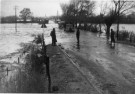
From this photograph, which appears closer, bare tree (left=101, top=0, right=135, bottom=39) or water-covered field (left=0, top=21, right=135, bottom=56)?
water-covered field (left=0, top=21, right=135, bottom=56)

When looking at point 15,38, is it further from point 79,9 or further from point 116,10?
point 79,9

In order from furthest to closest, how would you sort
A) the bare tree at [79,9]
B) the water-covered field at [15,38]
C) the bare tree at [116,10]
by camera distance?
the bare tree at [79,9] < the bare tree at [116,10] < the water-covered field at [15,38]

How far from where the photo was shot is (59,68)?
11.4 meters

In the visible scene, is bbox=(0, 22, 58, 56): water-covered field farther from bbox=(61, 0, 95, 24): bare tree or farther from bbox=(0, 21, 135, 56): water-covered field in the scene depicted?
bbox=(61, 0, 95, 24): bare tree

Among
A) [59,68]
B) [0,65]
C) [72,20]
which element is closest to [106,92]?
[59,68]

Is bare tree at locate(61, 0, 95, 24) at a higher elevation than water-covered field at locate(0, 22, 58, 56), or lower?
higher

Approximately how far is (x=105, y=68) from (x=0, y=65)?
7029 millimetres

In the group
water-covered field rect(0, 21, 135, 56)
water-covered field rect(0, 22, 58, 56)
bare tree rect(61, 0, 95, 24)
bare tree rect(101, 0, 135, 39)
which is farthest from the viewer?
bare tree rect(61, 0, 95, 24)

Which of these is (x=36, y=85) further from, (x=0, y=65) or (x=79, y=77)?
(x=0, y=65)

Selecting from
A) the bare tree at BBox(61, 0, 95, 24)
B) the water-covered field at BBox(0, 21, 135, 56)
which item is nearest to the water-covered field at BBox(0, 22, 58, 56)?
the water-covered field at BBox(0, 21, 135, 56)

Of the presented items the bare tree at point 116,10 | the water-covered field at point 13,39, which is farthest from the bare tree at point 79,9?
the bare tree at point 116,10

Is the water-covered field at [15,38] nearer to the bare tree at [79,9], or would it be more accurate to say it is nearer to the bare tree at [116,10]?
the bare tree at [116,10]

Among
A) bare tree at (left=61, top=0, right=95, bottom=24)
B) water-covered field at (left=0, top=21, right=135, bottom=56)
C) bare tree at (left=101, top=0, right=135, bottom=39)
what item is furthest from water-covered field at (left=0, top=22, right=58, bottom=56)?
bare tree at (left=61, top=0, right=95, bottom=24)

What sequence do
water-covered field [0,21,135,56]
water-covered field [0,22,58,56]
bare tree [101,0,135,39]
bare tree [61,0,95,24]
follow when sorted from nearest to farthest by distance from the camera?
water-covered field [0,22,58,56], water-covered field [0,21,135,56], bare tree [101,0,135,39], bare tree [61,0,95,24]
